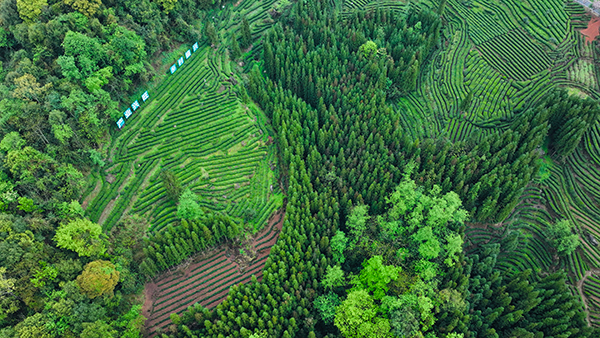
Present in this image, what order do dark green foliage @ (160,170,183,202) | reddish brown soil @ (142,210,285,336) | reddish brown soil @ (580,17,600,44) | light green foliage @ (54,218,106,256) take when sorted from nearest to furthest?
light green foliage @ (54,218,106,256) < reddish brown soil @ (142,210,285,336) < dark green foliage @ (160,170,183,202) < reddish brown soil @ (580,17,600,44)

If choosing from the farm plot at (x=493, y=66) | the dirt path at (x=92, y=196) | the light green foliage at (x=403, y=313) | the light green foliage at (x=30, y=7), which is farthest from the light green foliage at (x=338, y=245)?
the light green foliage at (x=30, y=7)

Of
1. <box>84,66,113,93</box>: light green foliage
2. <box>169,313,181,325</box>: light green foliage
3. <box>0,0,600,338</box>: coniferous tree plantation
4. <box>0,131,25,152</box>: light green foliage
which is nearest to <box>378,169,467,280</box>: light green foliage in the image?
<box>0,0,600,338</box>: coniferous tree plantation

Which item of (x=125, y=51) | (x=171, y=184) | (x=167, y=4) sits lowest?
(x=171, y=184)

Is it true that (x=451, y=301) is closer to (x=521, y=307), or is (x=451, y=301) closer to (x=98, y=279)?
(x=521, y=307)

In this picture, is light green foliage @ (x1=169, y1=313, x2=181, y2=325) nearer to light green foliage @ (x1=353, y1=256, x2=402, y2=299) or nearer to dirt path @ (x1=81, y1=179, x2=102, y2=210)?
light green foliage @ (x1=353, y1=256, x2=402, y2=299)

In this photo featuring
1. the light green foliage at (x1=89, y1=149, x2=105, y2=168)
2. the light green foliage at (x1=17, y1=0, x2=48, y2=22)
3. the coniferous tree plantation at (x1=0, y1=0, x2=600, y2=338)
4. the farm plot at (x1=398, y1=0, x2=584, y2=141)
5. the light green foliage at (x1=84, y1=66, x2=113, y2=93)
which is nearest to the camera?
the coniferous tree plantation at (x1=0, y1=0, x2=600, y2=338)

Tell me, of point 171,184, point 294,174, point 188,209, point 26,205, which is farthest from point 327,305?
point 26,205

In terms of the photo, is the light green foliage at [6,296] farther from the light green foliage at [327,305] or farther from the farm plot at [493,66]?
the farm plot at [493,66]
